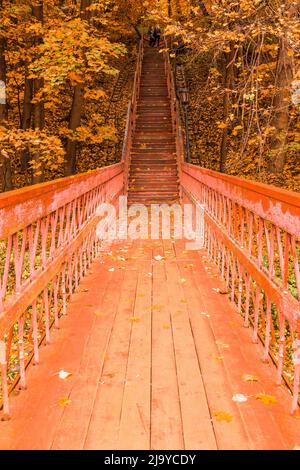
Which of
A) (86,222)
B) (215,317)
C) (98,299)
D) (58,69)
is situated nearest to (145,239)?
(86,222)

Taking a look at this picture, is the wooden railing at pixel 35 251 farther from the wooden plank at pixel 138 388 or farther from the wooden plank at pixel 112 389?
the wooden plank at pixel 138 388

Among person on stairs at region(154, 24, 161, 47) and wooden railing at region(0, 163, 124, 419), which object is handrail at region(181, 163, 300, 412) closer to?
wooden railing at region(0, 163, 124, 419)

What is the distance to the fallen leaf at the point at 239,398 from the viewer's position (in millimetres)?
3276

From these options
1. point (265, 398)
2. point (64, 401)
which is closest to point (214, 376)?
point (265, 398)

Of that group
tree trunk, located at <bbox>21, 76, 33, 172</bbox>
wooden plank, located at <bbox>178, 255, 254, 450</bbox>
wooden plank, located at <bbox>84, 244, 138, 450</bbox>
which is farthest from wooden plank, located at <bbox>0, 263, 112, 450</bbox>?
tree trunk, located at <bbox>21, 76, 33, 172</bbox>

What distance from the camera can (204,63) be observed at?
89.1 ft

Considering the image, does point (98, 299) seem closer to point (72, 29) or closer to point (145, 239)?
point (145, 239)

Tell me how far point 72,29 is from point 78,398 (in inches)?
467

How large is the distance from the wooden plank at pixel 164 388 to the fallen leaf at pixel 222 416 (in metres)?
0.27

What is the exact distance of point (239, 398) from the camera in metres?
3.30

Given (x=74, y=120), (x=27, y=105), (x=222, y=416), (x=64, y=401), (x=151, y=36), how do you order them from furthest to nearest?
1. (x=151, y=36)
2. (x=27, y=105)
3. (x=74, y=120)
4. (x=64, y=401)
5. (x=222, y=416)

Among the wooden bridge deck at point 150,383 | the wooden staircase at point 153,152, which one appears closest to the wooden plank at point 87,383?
the wooden bridge deck at point 150,383

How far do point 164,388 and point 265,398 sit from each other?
0.79 metres

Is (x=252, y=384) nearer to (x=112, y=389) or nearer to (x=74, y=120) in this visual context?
(x=112, y=389)
